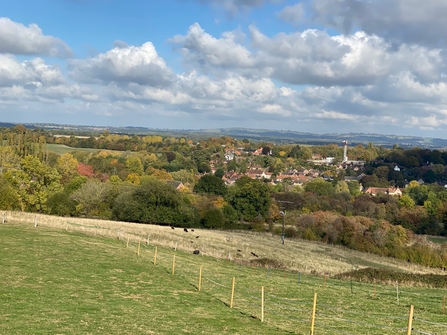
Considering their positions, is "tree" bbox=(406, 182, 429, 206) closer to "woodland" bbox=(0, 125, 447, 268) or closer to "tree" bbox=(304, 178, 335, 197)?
"woodland" bbox=(0, 125, 447, 268)

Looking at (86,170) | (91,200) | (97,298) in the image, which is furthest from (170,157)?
(97,298)

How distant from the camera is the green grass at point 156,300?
14.4 metres

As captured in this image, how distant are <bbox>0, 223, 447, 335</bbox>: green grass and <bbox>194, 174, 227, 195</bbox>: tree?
79322mm

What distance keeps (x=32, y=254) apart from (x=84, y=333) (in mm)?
15096

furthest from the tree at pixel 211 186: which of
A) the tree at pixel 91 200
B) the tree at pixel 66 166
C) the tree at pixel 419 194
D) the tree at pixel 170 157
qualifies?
the tree at pixel 170 157

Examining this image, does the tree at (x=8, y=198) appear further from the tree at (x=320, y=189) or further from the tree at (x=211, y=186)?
the tree at (x=320, y=189)

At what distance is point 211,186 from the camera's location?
111812mm

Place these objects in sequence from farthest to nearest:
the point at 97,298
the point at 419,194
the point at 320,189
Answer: the point at 419,194 < the point at 320,189 < the point at 97,298

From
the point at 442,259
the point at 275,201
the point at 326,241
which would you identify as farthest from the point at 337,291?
the point at 275,201

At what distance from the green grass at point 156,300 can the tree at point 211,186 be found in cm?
7932

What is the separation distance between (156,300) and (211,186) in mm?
93441

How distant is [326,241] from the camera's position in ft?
265

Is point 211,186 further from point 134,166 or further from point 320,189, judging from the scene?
point 320,189

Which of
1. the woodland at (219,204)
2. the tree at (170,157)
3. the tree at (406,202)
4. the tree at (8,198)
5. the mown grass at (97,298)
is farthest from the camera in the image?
the tree at (170,157)
